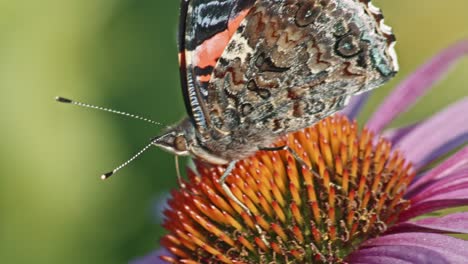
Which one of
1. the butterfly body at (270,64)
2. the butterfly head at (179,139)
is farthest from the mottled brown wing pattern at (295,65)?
the butterfly head at (179,139)

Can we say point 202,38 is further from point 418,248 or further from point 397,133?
point 397,133

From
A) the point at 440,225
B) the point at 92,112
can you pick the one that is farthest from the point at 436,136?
the point at 92,112

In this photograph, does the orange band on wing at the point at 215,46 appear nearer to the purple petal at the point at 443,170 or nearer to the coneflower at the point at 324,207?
the coneflower at the point at 324,207

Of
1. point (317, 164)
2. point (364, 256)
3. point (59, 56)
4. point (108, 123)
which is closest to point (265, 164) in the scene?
point (317, 164)

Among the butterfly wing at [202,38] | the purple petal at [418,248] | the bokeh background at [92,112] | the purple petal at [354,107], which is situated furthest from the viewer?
the bokeh background at [92,112]

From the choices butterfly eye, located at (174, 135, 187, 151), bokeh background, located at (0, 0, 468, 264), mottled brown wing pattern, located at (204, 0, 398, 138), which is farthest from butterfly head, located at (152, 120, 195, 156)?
bokeh background, located at (0, 0, 468, 264)

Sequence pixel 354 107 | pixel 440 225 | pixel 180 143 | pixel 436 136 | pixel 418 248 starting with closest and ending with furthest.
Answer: pixel 418 248 → pixel 440 225 → pixel 180 143 → pixel 436 136 → pixel 354 107
